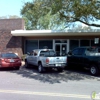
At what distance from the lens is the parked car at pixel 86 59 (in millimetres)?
13375

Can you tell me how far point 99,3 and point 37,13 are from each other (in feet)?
17.3

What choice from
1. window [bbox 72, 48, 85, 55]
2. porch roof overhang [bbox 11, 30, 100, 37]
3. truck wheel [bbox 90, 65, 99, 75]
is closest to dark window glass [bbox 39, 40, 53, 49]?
porch roof overhang [bbox 11, 30, 100, 37]

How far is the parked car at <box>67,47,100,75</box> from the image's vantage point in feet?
43.9

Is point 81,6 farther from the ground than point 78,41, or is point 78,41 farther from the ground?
point 81,6

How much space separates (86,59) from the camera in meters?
14.1

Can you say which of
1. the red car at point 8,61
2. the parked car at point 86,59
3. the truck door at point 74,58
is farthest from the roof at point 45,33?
the red car at point 8,61

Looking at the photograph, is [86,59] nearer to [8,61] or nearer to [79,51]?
[79,51]

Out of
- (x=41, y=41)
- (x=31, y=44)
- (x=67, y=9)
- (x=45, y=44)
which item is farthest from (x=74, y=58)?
(x=31, y=44)

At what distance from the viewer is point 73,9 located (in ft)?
43.4

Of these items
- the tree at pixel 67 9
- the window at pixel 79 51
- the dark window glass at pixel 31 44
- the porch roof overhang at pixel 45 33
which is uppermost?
Result: the tree at pixel 67 9

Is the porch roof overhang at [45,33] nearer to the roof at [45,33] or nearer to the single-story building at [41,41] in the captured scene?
the roof at [45,33]

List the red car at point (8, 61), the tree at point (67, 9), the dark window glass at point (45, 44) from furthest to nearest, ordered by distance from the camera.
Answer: the dark window glass at point (45, 44) → the red car at point (8, 61) → the tree at point (67, 9)

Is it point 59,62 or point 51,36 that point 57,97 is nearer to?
point 59,62

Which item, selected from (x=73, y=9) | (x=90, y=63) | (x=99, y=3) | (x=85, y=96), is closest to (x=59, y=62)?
(x=90, y=63)
